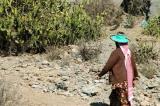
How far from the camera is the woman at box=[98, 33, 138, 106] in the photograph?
895 cm

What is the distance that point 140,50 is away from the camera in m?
12.7

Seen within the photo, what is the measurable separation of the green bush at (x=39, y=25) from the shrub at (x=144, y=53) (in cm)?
172

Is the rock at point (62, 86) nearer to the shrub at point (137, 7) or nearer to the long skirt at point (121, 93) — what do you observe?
the long skirt at point (121, 93)

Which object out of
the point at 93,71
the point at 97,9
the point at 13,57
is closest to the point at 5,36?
the point at 13,57

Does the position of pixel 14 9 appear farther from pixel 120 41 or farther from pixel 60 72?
pixel 120 41

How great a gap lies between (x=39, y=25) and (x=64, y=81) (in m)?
2.71

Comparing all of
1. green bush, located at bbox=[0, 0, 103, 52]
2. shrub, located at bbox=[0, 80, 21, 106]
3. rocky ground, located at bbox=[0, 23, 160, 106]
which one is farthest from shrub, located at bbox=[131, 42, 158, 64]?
shrub, located at bbox=[0, 80, 21, 106]

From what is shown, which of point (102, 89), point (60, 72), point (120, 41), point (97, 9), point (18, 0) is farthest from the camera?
point (97, 9)

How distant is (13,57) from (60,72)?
1.83m

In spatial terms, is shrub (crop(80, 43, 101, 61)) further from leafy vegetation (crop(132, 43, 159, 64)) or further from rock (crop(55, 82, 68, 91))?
rock (crop(55, 82, 68, 91))

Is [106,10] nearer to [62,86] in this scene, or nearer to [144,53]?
[144,53]

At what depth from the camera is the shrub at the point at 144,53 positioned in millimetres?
12383

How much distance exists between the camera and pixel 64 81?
36.1 feet

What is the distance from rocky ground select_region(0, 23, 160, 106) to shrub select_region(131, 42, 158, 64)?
0.74 meters
